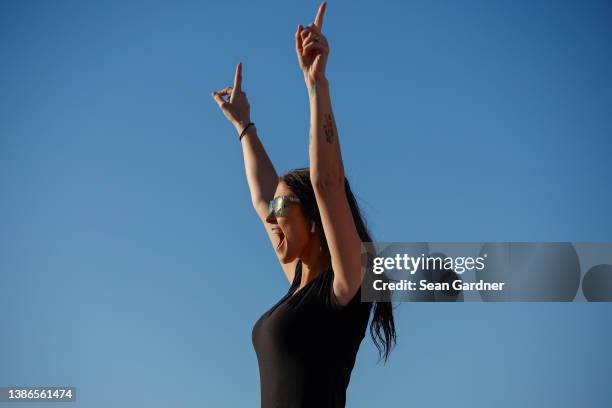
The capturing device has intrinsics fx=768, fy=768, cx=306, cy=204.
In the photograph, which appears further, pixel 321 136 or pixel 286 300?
pixel 286 300

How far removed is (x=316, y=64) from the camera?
3.66 metres

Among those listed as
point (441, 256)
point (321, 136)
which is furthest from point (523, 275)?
point (321, 136)

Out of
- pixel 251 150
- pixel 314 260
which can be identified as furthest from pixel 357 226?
pixel 251 150

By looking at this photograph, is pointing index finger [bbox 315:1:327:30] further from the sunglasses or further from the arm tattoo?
the sunglasses

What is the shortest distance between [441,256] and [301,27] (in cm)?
A: 357

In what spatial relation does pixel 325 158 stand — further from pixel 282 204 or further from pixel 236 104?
pixel 236 104

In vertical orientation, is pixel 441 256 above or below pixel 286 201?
above

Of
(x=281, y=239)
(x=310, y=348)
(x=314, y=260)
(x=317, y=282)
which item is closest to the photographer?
(x=310, y=348)

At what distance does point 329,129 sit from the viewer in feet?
11.9

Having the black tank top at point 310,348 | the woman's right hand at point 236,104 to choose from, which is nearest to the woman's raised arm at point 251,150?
the woman's right hand at point 236,104

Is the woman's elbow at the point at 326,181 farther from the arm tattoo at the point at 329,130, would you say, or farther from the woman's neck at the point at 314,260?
the woman's neck at the point at 314,260

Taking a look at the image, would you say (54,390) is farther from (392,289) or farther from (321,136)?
(321,136)

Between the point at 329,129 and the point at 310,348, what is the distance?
117cm

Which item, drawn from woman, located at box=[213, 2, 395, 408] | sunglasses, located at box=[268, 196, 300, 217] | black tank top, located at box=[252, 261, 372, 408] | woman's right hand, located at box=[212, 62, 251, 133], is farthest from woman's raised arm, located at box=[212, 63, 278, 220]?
black tank top, located at box=[252, 261, 372, 408]
